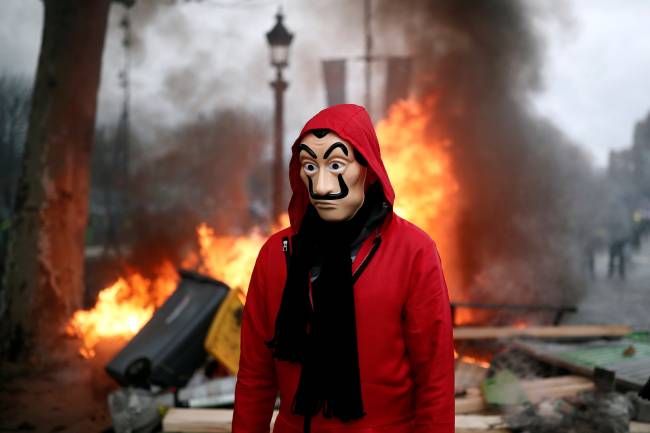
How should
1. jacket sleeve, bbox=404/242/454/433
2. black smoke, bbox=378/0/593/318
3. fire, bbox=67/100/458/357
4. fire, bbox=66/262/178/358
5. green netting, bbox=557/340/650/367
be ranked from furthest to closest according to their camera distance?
black smoke, bbox=378/0/593/318 < fire, bbox=67/100/458/357 < fire, bbox=66/262/178/358 < green netting, bbox=557/340/650/367 < jacket sleeve, bbox=404/242/454/433

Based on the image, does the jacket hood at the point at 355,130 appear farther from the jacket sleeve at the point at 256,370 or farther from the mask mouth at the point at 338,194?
the jacket sleeve at the point at 256,370

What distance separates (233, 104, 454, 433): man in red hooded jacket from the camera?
6.29ft

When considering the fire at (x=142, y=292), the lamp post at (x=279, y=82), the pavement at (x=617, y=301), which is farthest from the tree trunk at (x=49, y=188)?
the pavement at (x=617, y=301)

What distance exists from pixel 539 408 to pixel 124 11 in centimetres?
1090

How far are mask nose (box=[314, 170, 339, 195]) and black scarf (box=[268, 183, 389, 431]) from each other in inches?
5.7

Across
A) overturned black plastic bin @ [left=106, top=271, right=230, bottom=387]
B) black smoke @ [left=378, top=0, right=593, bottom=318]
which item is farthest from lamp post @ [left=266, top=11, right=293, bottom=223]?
overturned black plastic bin @ [left=106, top=271, right=230, bottom=387]

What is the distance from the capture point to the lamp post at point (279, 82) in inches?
349

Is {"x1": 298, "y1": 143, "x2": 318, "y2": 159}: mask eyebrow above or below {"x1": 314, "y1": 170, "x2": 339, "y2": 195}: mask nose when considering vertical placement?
above

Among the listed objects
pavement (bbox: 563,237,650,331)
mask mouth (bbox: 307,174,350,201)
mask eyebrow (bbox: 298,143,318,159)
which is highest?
mask eyebrow (bbox: 298,143,318,159)

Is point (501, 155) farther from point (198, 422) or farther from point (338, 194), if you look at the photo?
point (338, 194)

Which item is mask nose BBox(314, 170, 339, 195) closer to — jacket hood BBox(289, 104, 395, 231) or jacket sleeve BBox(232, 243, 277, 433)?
jacket hood BBox(289, 104, 395, 231)

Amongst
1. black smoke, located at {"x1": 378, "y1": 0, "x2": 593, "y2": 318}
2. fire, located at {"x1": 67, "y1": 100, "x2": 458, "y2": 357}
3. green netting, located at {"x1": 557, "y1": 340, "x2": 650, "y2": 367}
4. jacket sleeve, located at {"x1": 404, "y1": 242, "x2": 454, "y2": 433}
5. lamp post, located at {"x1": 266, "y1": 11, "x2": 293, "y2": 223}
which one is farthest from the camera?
black smoke, located at {"x1": 378, "y1": 0, "x2": 593, "y2": 318}

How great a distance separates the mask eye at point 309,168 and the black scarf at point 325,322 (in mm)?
217

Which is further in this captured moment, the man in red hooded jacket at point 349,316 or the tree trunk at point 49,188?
the tree trunk at point 49,188
